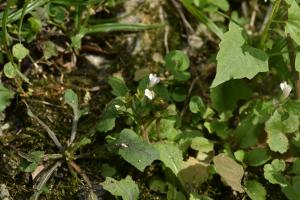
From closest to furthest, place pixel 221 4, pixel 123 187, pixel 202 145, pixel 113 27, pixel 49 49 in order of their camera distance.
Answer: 1. pixel 123 187
2. pixel 202 145
3. pixel 49 49
4. pixel 113 27
5. pixel 221 4

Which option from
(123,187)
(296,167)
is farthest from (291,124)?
(123,187)

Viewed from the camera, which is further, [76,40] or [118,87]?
[76,40]

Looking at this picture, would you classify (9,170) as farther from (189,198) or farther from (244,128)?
(244,128)

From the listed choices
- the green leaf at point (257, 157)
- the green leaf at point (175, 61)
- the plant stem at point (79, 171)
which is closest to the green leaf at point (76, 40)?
the green leaf at point (175, 61)

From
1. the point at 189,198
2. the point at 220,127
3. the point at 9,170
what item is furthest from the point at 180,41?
the point at 9,170

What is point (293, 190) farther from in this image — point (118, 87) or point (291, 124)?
point (118, 87)

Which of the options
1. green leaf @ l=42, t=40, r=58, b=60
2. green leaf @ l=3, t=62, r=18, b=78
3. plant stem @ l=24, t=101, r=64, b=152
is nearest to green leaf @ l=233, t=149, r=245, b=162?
plant stem @ l=24, t=101, r=64, b=152

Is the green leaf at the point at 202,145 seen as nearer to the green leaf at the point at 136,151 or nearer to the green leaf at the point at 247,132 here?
the green leaf at the point at 247,132
